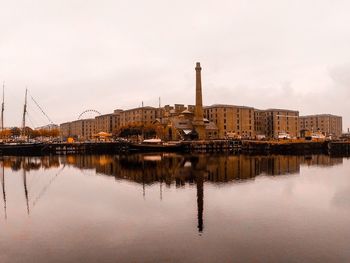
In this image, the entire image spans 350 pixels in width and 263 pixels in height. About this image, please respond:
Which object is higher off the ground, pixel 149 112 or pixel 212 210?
pixel 149 112

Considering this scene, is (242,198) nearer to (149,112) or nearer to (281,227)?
(281,227)

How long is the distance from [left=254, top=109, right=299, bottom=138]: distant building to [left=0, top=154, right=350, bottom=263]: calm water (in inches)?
6037

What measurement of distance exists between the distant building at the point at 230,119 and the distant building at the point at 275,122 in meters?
16.9

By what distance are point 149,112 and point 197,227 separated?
6575 inches

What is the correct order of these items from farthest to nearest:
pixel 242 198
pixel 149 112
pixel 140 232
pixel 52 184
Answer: pixel 149 112 < pixel 52 184 < pixel 242 198 < pixel 140 232

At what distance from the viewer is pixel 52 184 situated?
40500mm

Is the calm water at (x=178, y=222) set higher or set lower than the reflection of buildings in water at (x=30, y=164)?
lower

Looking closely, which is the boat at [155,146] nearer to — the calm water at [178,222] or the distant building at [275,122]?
the calm water at [178,222]

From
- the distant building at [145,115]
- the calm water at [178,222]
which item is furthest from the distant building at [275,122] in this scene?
the calm water at [178,222]

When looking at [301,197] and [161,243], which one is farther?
[301,197]

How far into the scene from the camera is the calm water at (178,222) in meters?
16.3

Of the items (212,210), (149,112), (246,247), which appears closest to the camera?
(246,247)

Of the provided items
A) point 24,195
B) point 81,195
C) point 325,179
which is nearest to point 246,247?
point 81,195

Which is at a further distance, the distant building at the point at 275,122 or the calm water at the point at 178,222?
the distant building at the point at 275,122
